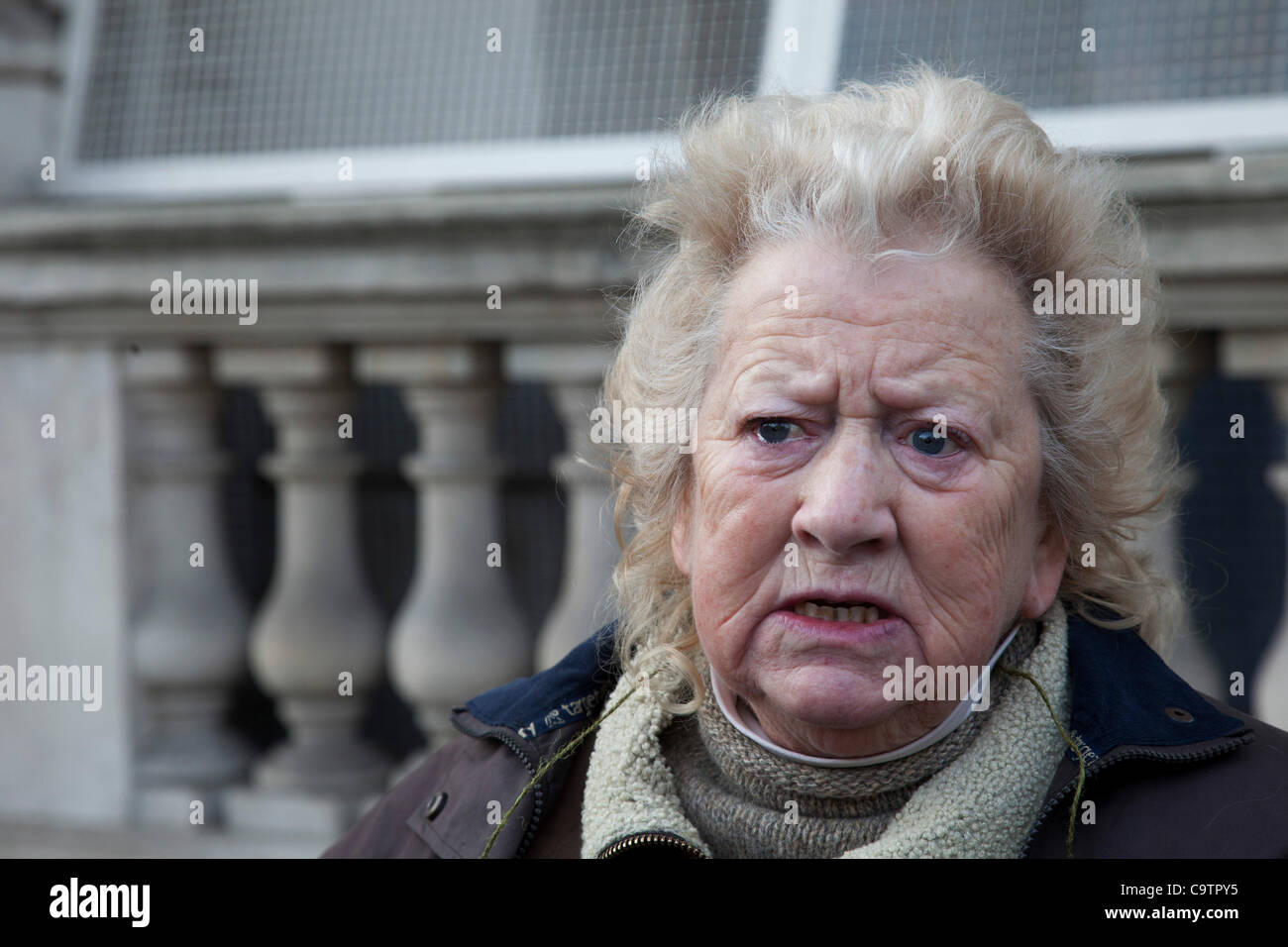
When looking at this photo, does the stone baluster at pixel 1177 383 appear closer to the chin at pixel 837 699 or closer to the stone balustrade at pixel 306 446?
the stone balustrade at pixel 306 446

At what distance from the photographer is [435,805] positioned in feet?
6.10

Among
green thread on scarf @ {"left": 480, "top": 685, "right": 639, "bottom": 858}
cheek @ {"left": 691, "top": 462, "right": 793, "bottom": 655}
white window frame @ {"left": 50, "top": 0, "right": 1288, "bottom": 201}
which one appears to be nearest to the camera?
cheek @ {"left": 691, "top": 462, "right": 793, "bottom": 655}

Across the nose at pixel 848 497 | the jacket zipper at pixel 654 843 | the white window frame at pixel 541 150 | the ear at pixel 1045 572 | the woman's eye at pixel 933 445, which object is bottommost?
the jacket zipper at pixel 654 843

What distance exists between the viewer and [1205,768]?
1.51 metres

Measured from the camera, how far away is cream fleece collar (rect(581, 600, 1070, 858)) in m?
1.52

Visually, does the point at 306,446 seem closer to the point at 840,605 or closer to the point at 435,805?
the point at 435,805

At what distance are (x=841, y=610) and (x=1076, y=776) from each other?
1.05ft

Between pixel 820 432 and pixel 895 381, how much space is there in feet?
0.36

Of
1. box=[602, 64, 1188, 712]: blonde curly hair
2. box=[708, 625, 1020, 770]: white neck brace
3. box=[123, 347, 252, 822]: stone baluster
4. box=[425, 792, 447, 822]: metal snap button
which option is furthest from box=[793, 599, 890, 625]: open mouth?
box=[123, 347, 252, 822]: stone baluster

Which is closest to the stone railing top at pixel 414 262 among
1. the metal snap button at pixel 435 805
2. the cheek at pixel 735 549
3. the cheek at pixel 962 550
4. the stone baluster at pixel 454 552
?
the stone baluster at pixel 454 552

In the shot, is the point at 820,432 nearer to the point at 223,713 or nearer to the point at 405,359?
the point at 405,359

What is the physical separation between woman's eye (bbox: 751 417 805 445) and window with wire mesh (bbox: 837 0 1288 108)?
114 centimetres

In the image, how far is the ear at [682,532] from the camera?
1.80 meters

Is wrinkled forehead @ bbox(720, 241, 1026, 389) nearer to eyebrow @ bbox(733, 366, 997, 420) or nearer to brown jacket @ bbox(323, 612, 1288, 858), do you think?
eyebrow @ bbox(733, 366, 997, 420)
